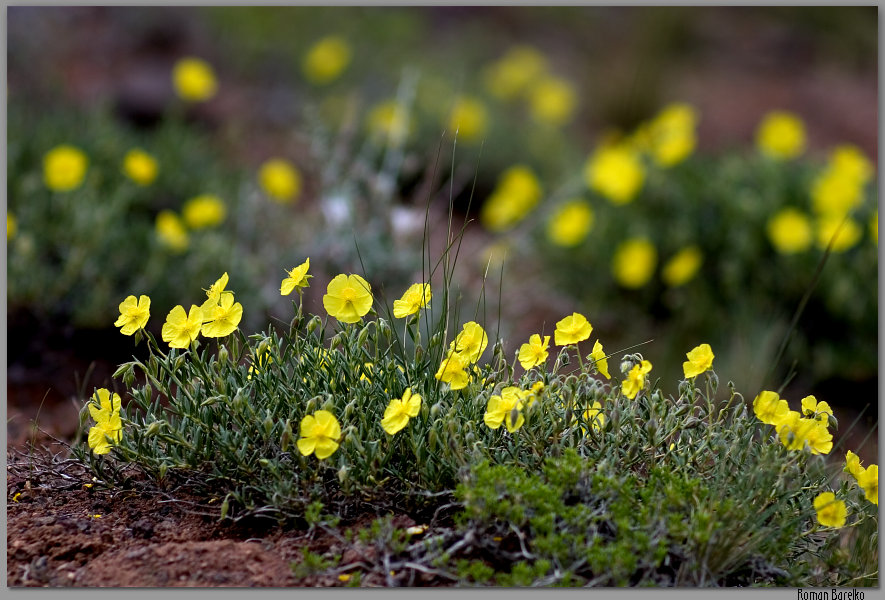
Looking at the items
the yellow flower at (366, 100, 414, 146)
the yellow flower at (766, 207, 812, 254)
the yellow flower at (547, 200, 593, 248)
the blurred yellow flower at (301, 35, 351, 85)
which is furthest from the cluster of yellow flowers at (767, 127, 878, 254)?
the blurred yellow flower at (301, 35, 351, 85)

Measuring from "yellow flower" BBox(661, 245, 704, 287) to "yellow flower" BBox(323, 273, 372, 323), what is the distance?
2897 millimetres

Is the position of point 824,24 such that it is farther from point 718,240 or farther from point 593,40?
point 718,240

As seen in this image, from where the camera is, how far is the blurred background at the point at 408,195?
3.68 meters

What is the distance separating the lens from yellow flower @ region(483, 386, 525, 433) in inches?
70.4

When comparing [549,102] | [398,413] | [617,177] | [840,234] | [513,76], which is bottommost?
[840,234]

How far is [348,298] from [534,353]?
44 centimetres

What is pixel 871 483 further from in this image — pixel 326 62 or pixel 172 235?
pixel 326 62

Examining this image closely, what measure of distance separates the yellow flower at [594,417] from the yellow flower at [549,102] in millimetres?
5321

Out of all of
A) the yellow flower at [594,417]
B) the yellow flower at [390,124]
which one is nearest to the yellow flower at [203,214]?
the yellow flower at [390,124]

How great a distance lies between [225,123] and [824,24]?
23.1ft

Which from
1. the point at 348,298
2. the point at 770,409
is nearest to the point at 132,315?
the point at 348,298

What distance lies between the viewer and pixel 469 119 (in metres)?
6.35

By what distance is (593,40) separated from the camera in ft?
31.7

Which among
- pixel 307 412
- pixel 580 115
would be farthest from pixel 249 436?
pixel 580 115
